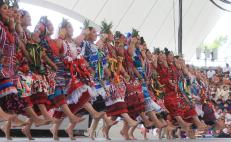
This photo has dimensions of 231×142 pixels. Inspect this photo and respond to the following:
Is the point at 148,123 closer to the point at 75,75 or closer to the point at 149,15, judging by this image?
the point at 75,75

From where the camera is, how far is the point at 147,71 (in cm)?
894

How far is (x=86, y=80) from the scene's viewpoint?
726 cm

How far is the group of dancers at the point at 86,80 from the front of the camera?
6.39m

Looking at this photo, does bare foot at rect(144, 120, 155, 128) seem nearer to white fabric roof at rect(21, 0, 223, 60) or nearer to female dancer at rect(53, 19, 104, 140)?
female dancer at rect(53, 19, 104, 140)

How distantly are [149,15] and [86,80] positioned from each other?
1228 centimetres

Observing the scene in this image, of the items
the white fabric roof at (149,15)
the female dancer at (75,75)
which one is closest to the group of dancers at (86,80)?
the female dancer at (75,75)

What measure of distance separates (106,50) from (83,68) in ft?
2.88

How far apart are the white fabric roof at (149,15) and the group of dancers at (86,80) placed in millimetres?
6895

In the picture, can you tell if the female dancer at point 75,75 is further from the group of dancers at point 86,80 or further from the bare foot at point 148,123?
the bare foot at point 148,123

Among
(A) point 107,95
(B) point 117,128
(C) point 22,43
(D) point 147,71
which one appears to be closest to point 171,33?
(B) point 117,128

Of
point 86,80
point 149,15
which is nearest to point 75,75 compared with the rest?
point 86,80

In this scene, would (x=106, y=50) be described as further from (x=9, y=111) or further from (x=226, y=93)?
(x=226, y=93)

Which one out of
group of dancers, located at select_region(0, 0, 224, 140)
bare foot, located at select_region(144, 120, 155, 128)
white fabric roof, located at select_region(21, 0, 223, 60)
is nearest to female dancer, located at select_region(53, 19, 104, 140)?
group of dancers, located at select_region(0, 0, 224, 140)

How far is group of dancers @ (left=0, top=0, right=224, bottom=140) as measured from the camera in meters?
6.39
